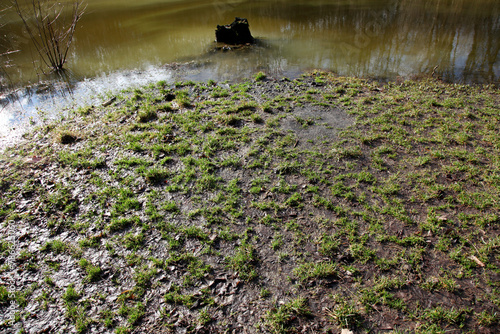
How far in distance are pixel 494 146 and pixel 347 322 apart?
4.95 meters

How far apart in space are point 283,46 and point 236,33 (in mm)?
2259

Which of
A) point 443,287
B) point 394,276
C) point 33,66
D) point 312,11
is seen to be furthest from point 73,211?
point 312,11

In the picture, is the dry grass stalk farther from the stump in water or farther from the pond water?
the stump in water

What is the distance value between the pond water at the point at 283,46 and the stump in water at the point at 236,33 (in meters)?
0.60

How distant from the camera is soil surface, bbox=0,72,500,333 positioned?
3467 mm

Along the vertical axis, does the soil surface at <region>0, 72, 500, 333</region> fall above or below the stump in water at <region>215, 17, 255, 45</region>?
below

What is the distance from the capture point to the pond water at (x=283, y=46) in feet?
32.0

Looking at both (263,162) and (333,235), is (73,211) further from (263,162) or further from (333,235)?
(333,235)

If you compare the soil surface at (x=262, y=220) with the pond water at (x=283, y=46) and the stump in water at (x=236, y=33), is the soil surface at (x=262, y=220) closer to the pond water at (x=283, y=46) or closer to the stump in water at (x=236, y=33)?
the pond water at (x=283, y=46)

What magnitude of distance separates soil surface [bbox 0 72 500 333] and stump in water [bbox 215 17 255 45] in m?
6.69

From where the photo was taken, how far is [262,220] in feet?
15.1

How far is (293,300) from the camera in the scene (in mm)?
3504

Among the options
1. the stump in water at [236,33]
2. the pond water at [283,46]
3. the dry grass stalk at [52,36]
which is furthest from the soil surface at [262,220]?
the stump in water at [236,33]

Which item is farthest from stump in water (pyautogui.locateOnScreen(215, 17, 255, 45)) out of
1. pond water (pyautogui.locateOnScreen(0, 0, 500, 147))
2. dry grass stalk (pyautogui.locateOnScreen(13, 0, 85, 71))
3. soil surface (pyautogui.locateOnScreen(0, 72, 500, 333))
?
soil surface (pyautogui.locateOnScreen(0, 72, 500, 333))
